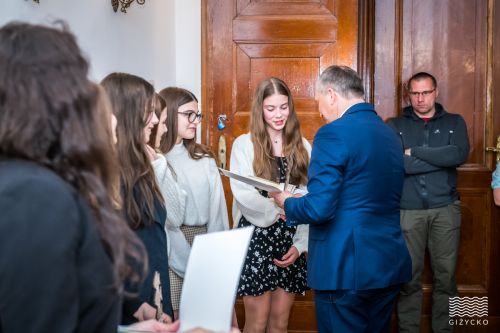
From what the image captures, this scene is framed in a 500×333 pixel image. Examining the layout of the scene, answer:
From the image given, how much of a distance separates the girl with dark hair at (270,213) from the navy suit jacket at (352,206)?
24.7 inches

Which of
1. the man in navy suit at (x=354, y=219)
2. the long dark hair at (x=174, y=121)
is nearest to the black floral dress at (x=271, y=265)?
the long dark hair at (x=174, y=121)

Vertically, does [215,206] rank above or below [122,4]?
below

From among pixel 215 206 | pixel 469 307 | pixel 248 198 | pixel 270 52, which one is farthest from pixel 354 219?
pixel 469 307

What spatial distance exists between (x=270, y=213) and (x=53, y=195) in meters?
2.19

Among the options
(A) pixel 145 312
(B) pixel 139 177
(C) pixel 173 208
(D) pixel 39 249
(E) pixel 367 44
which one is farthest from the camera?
(E) pixel 367 44

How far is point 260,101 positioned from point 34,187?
7.65ft

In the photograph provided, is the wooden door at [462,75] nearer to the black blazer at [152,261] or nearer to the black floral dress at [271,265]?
the black floral dress at [271,265]

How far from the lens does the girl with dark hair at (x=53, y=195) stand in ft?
2.90

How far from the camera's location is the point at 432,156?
3.96 meters

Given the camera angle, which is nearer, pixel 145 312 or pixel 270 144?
pixel 145 312

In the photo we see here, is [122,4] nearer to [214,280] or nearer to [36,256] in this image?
[214,280]

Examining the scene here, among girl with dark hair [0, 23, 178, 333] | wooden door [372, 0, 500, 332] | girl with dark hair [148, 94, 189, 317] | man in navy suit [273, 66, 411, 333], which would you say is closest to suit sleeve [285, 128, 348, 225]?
man in navy suit [273, 66, 411, 333]

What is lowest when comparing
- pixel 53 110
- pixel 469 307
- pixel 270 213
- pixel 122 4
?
pixel 469 307

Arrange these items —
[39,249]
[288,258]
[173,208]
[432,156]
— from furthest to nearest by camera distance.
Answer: [432,156] → [288,258] → [173,208] → [39,249]
